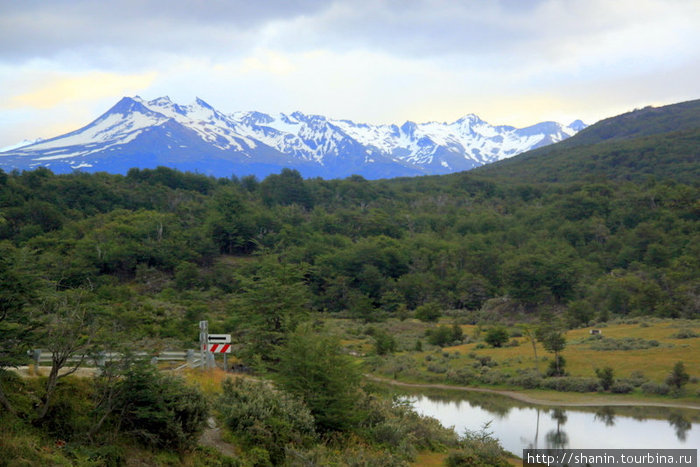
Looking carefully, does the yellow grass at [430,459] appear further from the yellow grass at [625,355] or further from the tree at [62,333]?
the yellow grass at [625,355]

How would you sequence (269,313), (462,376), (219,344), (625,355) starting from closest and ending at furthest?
(219,344)
(269,313)
(625,355)
(462,376)

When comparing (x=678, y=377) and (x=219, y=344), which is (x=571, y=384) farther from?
(x=219, y=344)

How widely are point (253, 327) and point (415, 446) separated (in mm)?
9603

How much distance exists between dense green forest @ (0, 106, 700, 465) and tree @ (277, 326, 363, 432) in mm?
57

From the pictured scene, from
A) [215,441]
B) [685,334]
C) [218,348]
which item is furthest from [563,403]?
[215,441]

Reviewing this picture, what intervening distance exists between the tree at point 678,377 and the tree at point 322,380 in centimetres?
2087

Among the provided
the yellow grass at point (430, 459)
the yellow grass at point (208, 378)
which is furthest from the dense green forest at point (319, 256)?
the yellow grass at point (430, 459)

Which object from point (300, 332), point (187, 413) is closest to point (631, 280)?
point (300, 332)

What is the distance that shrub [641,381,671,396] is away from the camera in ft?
96.0

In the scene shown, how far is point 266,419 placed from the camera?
43.5 feet

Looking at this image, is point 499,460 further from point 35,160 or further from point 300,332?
point 35,160

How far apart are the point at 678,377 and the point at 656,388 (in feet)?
3.89

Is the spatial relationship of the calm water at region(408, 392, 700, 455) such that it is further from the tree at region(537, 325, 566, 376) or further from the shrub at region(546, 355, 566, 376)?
the tree at region(537, 325, 566, 376)

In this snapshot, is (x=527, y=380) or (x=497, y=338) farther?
(x=497, y=338)
